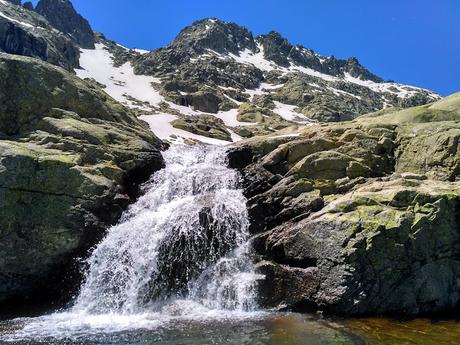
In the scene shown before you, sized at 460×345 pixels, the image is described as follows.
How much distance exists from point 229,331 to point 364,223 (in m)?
9.55

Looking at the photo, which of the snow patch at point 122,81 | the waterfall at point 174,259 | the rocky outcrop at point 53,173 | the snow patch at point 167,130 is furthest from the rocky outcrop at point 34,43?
the waterfall at point 174,259

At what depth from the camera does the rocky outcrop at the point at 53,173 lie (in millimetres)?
25766

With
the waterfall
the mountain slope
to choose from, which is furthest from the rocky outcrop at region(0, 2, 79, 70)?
the waterfall

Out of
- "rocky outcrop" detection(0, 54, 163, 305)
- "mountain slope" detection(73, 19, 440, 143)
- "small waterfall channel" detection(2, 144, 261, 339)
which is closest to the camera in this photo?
"small waterfall channel" detection(2, 144, 261, 339)

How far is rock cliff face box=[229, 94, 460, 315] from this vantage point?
2214 cm

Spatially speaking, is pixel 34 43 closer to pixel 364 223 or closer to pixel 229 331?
pixel 364 223

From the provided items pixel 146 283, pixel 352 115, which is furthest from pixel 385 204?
pixel 352 115

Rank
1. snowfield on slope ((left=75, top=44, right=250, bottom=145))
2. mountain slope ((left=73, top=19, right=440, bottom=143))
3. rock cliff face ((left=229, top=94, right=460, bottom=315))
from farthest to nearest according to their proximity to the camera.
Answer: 1. mountain slope ((left=73, top=19, right=440, bottom=143))
2. snowfield on slope ((left=75, top=44, right=250, bottom=145))
3. rock cliff face ((left=229, top=94, right=460, bottom=315))

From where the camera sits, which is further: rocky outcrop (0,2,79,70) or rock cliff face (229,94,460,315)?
rocky outcrop (0,2,79,70)

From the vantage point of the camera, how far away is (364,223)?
23.2 metres

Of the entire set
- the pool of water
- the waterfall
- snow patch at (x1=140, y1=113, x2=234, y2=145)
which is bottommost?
the pool of water

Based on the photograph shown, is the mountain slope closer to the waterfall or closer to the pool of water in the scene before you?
the waterfall

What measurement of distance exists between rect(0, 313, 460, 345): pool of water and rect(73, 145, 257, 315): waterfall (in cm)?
205

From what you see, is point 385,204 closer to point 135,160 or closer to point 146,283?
point 146,283
